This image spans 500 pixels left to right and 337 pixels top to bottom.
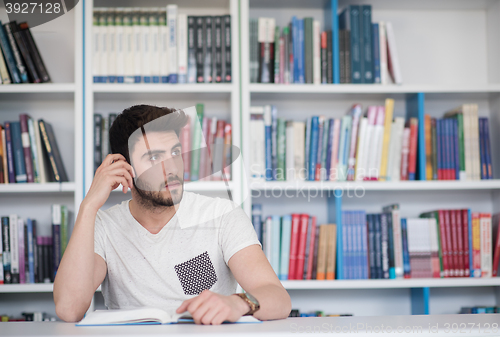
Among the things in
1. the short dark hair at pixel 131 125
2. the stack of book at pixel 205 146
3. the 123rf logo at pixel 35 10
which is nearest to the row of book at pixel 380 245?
the stack of book at pixel 205 146

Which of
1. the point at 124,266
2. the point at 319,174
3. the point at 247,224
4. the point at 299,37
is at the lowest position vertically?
the point at 124,266

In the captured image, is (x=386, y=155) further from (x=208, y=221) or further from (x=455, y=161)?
(x=208, y=221)

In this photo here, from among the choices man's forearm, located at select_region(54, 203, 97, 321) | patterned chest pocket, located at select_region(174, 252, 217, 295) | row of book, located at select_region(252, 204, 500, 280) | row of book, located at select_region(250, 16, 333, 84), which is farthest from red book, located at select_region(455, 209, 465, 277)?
man's forearm, located at select_region(54, 203, 97, 321)

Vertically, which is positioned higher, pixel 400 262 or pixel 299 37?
pixel 299 37

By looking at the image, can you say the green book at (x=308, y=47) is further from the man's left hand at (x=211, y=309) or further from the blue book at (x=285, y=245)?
the man's left hand at (x=211, y=309)

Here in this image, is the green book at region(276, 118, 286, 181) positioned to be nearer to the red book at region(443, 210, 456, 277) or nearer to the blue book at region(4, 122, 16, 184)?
the red book at region(443, 210, 456, 277)

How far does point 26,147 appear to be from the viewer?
1924mm

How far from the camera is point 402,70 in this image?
2312 mm

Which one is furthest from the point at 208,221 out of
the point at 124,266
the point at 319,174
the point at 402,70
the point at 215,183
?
the point at 402,70

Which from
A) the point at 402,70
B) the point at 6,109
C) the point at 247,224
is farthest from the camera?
the point at 402,70

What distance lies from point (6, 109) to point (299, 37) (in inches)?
55.2

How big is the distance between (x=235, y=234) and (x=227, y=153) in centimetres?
83

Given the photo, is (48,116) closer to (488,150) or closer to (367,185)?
(367,185)

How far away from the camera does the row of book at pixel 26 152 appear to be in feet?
6.27
